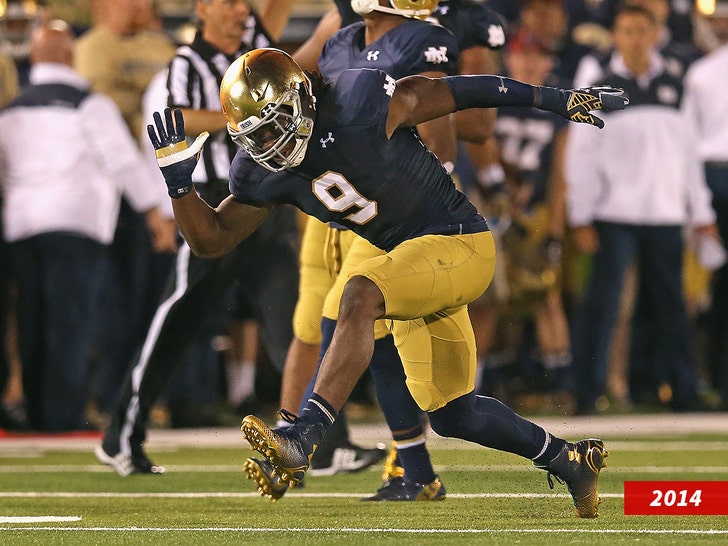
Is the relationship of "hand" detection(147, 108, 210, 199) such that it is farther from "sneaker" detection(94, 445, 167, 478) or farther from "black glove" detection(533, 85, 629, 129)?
"sneaker" detection(94, 445, 167, 478)

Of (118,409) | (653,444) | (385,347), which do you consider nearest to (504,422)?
(385,347)

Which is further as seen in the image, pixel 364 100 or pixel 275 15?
pixel 275 15

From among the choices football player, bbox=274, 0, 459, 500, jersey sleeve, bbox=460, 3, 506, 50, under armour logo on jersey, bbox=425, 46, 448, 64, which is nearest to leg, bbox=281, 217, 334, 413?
football player, bbox=274, 0, 459, 500

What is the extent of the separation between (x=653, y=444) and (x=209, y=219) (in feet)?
11.6

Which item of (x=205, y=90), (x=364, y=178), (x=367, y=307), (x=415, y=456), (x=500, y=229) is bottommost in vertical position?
(x=500, y=229)

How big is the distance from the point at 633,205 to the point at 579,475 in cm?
464

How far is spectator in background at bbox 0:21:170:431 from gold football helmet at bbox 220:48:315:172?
13.5 feet

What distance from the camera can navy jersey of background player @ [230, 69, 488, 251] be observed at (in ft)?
16.1

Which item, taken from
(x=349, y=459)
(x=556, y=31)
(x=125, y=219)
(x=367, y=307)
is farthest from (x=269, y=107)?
(x=556, y=31)

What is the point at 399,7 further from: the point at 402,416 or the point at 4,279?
the point at 4,279

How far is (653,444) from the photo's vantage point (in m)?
7.96

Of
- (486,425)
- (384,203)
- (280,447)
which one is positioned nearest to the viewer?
(280,447)

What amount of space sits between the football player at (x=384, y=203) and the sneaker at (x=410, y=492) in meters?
0.59

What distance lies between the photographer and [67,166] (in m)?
9.13
